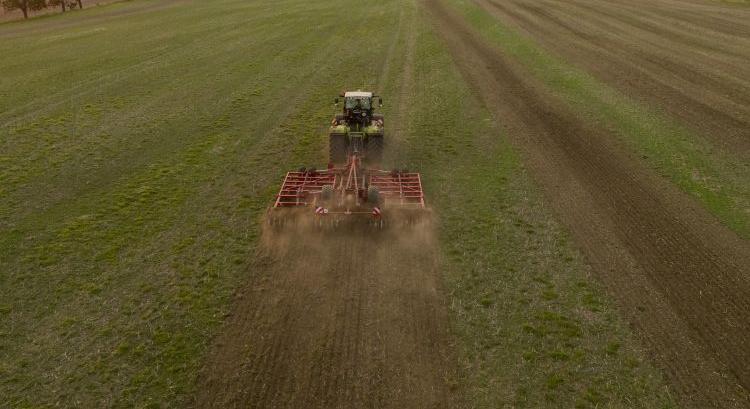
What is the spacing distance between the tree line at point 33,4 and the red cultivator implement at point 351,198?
176ft

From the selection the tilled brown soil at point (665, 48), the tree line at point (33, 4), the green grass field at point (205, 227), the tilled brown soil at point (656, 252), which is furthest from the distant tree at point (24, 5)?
the tilled brown soil at point (656, 252)

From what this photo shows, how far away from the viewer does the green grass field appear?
8656 millimetres

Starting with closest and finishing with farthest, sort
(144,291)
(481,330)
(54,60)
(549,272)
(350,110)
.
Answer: (481,330) → (144,291) → (549,272) → (350,110) → (54,60)

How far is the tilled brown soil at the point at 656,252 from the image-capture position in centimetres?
891

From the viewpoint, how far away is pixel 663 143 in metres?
18.3

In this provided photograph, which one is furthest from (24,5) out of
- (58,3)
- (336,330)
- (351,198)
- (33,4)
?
(336,330)

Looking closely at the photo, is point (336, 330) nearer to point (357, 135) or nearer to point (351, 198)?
point (351, 198)

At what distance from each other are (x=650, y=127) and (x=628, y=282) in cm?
1204

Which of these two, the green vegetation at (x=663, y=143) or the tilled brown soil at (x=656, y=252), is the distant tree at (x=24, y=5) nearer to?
the green vegetation at (x=663, y=143)

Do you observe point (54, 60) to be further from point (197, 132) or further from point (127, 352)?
point (127, 352)

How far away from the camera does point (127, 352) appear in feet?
Result: 29.6

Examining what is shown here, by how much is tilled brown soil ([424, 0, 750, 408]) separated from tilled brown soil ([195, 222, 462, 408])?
4.59 m

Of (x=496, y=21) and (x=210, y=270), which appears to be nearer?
(x=210, y=270)

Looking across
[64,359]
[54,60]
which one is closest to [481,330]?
[64,359]
